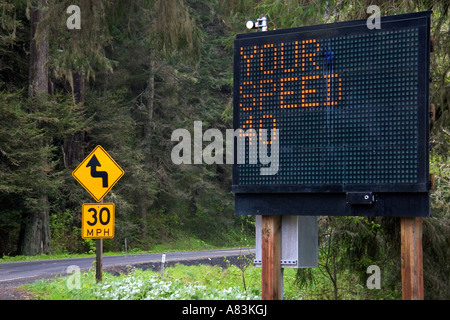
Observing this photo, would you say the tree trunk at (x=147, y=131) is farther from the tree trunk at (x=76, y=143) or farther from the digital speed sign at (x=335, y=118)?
the digital speed sign at (x=335, y=118)

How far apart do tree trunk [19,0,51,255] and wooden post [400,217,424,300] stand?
17.2 m

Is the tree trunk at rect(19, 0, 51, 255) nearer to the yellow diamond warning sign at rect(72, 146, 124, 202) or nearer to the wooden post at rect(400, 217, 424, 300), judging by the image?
the yellow diamond warning sign at rect(72, 146, 124, 202)

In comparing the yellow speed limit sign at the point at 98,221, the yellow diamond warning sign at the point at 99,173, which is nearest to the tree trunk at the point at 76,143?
the yellow diamond warning sign at the point at 99,173

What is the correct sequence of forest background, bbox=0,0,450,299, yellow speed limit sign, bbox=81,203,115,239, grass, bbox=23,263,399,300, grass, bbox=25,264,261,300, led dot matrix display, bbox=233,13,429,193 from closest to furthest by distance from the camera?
led dot matrix display, bbox=233,13,429,193
grass, bbox=25,264,261,300
grass, bbox=23,263,399,300
forest background, bbox=0,0,450,299
yellow speed limit sign, bbox=81,203,115,239

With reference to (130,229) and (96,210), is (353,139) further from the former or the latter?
(130,229)

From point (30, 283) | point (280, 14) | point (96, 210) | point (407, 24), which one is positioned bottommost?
point (30, 283)

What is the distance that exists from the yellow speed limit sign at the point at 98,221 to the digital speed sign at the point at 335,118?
3.52 meters

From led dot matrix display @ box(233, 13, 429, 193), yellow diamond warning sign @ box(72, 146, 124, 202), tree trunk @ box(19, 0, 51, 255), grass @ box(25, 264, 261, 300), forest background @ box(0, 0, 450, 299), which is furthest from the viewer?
tree trunk @ box(19, 0, 51, 255)

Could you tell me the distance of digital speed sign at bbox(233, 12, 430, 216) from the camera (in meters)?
7.28

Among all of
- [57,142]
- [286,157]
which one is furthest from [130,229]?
[286,157]

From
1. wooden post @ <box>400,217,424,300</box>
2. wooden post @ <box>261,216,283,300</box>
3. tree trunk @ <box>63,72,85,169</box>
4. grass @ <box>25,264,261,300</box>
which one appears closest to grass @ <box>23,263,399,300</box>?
grass @ <box>25,264,261,300</box>

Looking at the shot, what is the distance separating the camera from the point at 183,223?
37.6 meters

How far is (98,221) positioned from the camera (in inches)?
439

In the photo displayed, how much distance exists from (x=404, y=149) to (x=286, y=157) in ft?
4.41
